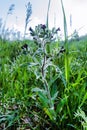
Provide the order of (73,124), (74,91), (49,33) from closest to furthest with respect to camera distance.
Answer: (49,33) < (73,124) < (74,91)

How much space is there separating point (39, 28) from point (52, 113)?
0.59m

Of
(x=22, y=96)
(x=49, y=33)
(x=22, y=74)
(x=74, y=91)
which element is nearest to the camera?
(x=49, y=33)

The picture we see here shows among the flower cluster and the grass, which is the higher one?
A: the flower cluster

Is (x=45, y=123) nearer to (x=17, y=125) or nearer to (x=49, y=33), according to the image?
(x=17, y=125)

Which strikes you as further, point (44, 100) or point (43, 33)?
point (44, 100)

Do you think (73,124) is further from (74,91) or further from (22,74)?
(22,74)

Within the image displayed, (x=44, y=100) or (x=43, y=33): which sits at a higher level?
(x=43, y=33)

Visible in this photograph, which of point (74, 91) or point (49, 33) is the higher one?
point (49, 33)

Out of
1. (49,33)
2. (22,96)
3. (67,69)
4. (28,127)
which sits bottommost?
(28,127)

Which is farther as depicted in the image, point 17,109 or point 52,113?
point 17,109

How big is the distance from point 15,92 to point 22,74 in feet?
1.57

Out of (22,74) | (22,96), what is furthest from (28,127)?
(22,74)

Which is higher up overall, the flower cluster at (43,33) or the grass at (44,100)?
the flower cluster at (43,33)

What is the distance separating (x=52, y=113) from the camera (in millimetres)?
2111
